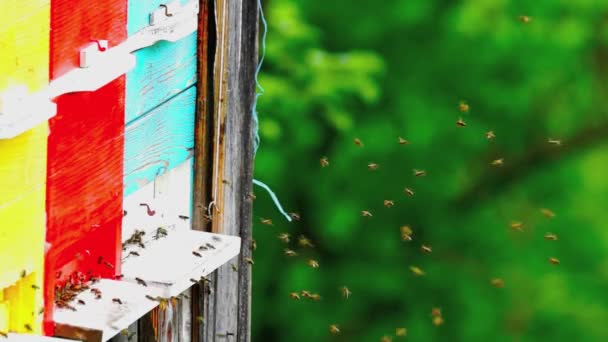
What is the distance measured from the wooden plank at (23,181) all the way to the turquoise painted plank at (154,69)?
0.71 meters

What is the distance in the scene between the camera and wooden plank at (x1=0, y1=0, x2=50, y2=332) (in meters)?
4.93

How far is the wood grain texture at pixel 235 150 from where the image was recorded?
6637mm

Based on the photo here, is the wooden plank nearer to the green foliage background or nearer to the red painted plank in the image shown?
the red painted plank

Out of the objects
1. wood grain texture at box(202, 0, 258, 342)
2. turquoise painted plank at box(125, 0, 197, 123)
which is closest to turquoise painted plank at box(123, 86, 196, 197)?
turquoise painted plank at box(125, 0, 197, 123)

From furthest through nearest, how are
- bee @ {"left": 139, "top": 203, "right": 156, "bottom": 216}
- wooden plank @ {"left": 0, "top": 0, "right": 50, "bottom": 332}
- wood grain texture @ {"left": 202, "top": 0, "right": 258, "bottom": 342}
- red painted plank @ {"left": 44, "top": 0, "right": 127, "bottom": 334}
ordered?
wood grain texture @ {"left": 202, "top": 0, "right": 258, "bottom": 342}, bee @ {"left": 139, "top": 203, "right": 156, "bottom": 216}, red painted plank @ {"left": 44, "top": 0, "right": 127, "bottom": 334}, wooden plank @ {"left": 0, "top": 0, "right": 50, "bottom": 332}

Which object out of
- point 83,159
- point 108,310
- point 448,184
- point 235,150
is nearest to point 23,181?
point 83,159

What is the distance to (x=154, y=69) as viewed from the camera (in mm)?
6051

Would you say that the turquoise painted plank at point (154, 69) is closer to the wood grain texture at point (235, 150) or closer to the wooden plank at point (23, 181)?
the wood grain texture at point (235, 150)

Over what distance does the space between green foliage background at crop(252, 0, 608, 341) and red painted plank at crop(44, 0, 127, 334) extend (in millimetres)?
8163

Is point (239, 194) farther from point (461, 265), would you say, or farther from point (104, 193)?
point (461, 265)

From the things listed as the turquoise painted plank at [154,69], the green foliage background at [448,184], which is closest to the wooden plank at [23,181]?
the turquoise painted plank at [154,69]

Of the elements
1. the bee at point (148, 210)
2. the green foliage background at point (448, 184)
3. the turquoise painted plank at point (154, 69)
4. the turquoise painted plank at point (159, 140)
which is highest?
the turquoise painted plank at point (154, 69)

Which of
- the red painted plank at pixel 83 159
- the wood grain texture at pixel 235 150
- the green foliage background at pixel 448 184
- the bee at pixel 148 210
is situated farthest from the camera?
the green foliage background at pixel 448 184

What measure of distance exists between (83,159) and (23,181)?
1.44ft
